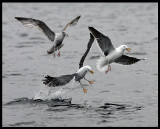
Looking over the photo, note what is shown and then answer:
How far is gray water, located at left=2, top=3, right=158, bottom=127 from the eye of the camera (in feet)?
47.9

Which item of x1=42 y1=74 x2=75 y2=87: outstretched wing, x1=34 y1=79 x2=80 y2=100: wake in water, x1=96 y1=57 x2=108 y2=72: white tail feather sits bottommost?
x1=34 y1=79 x2=80 y2=100: wake in water

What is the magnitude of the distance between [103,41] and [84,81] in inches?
176

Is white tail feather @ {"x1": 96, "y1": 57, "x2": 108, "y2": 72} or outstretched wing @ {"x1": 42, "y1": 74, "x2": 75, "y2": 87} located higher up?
white tail feather @ {"x1": 96, "y1": 57, "x2": 108, "y2": 72}

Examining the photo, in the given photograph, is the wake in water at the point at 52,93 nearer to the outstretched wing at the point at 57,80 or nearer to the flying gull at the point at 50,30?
the flying gull at the point at 50,30

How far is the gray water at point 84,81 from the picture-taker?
47.9 ft

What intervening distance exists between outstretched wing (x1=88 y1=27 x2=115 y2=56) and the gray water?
5.58 ft

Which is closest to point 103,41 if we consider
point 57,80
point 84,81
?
point 57,80

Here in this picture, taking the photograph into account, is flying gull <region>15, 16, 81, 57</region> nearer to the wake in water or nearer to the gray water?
the wake in water

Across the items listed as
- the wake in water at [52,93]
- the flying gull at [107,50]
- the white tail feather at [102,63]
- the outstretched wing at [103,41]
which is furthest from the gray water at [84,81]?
the outstretched wing at [103,41]

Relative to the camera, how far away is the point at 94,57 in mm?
25312

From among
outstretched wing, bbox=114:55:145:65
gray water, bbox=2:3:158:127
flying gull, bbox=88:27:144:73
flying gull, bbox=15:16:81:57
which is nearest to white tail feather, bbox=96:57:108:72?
flying gull, bbox=88:27:144:73

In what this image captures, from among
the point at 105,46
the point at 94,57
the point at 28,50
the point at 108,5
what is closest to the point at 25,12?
the point at 108,5

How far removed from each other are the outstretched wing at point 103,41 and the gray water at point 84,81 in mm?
1700

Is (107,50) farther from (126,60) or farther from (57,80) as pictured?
(57,80)
